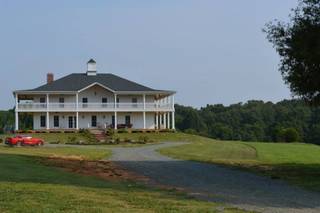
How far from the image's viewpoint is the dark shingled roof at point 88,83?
2918 inches

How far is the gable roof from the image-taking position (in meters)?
73.8

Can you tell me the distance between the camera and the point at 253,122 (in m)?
113

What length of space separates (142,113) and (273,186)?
181ft

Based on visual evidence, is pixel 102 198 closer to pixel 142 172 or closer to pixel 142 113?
pixel 142 172

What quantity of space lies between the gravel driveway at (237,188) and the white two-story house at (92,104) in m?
45.0

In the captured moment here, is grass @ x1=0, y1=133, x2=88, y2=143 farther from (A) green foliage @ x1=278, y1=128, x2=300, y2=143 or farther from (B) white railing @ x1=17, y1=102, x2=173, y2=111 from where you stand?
(A) green foliage @ x1=278, y1=128, x2=300, y2=143

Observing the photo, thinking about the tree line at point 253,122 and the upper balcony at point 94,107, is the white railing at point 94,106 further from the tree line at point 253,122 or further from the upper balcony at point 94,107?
the tree line at point 253,122

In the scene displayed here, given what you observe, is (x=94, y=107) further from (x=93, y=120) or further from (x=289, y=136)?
(x=289, y=136)

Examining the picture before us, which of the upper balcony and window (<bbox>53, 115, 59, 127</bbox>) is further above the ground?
the upper balcony

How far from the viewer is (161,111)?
7412 centimetres

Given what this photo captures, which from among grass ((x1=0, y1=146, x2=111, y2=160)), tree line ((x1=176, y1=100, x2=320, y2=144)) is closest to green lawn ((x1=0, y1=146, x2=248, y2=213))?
grass ((x1=0, y1=146, x2=111, y2=160))

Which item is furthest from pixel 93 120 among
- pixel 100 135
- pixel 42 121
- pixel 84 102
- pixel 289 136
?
pixel 289 136

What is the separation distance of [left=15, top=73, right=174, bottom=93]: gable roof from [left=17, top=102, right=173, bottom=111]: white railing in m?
1.99

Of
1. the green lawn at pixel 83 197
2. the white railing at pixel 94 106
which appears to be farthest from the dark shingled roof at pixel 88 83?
the green lawn at pixel 83 197
